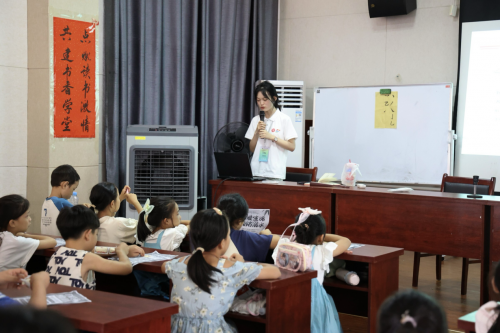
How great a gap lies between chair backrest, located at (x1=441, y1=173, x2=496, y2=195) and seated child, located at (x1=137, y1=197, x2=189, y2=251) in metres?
2.09

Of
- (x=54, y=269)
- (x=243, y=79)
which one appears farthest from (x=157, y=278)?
(x=243, y=79)

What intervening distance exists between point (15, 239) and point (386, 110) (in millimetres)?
3754

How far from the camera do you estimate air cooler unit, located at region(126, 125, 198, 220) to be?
410 cm

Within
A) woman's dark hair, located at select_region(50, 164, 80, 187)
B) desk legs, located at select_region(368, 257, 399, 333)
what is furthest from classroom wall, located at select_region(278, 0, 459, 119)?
woman's dark hair, located at select_region(50, 164, 80, 187)

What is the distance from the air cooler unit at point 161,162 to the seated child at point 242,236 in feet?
5.77

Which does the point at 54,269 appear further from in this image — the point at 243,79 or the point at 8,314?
the point at 243,79

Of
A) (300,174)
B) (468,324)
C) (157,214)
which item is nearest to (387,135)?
(300,174)

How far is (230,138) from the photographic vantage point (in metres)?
4.35

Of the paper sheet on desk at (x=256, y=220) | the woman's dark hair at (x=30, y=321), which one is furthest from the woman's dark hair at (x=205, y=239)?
the paper sheet on desk at (x=256, y=220)

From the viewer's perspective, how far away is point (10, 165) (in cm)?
388

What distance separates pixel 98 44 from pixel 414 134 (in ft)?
9.67

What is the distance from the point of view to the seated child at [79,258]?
1924 mm

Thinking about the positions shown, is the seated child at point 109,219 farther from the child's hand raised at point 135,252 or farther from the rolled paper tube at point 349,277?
the rolled paper tube at point 349,277

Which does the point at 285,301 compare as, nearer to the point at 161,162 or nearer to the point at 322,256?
the point at 322,256
